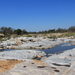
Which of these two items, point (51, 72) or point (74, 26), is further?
point (74, 26)

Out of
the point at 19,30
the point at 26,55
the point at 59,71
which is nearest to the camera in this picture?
the point at 59,71

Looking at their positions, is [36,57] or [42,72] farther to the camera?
[36,57]

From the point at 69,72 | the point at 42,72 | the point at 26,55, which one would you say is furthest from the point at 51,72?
the point at 26,55

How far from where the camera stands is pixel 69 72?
5.29m

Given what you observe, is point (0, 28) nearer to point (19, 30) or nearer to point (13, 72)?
point (19, 30)

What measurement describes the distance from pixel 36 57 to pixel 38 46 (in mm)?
6031

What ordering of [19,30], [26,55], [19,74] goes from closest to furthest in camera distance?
[19,74]
[26,55]
[19,30]

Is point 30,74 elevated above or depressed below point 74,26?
below

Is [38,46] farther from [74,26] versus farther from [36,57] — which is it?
[74,26]

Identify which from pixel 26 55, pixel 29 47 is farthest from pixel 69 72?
pixel 29 47

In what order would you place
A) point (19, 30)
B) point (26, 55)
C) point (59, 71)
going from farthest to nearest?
point (19, 30)
point (26, 55)
point (59, 71)

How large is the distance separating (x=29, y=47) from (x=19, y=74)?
35.0 ft

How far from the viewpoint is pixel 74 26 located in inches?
2184

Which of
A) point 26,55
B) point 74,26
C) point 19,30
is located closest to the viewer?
point 26,55
